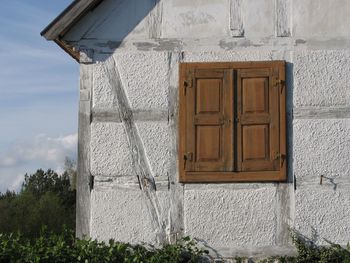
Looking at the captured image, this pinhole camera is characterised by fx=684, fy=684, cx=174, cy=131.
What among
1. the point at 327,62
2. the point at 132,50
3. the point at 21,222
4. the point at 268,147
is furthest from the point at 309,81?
the point at 21,222

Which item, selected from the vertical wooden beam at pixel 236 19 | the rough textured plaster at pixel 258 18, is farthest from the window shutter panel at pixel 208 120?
the rough textured plaster at pixel 258 18

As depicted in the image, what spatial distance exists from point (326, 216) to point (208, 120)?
1.87m

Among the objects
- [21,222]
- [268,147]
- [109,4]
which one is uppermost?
[109,4]

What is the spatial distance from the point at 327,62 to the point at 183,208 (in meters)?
2.57

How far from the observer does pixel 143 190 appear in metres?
8.50

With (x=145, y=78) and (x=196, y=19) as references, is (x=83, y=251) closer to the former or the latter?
(x=145, y=78)

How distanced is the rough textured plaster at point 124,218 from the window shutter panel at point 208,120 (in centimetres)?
68

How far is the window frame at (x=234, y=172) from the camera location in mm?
8391

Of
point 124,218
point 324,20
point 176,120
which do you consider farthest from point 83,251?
point 324,20

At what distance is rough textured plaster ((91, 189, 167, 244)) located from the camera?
8.46 m

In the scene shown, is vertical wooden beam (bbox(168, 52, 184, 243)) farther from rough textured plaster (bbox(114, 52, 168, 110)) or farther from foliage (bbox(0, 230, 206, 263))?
foliage (bbox(0, 230, 206, 263))

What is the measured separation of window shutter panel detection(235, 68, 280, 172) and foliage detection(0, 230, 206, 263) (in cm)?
126

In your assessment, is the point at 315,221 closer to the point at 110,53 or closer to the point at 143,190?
the point at 143,190

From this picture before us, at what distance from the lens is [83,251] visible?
25.8 ft
